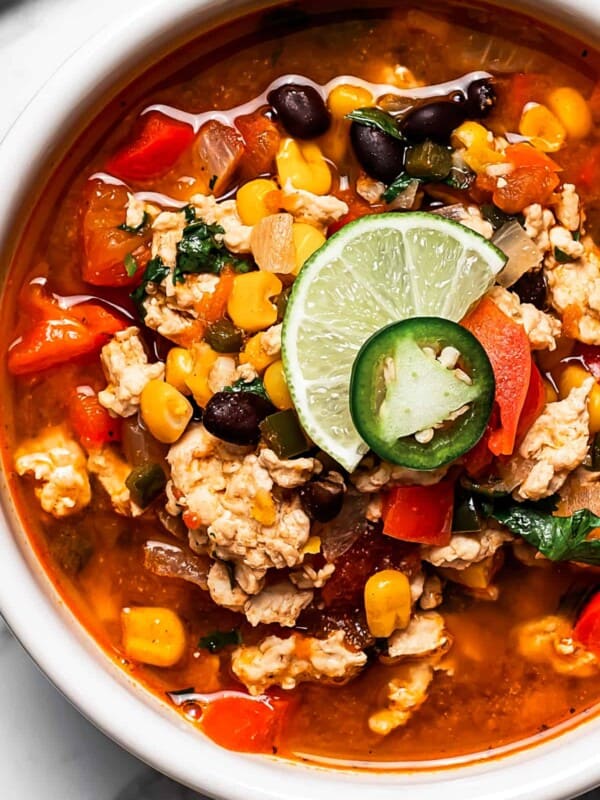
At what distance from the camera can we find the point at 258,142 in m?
3.41

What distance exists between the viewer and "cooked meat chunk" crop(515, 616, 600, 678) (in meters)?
3.49

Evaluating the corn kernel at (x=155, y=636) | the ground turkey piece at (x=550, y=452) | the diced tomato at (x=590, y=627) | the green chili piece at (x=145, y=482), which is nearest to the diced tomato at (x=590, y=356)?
the ground turkey piece at (x=550, y=452)

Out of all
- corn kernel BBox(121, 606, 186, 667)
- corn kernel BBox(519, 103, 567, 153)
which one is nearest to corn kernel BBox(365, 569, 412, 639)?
corn kernel BBox(121, 606, 186, 667)

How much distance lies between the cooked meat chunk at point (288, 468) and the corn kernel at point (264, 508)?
5 cm

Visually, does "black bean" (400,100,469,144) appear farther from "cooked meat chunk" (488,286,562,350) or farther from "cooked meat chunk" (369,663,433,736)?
"cooked meat chunk" (369,663,433,736)

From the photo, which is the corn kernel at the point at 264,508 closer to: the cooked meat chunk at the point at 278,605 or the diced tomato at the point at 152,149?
the cooked meat chunk at the point at 278,605

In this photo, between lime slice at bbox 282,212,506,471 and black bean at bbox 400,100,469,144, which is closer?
lime slice at bbox 282,212,506,471

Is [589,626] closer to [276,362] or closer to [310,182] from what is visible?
[276,362]

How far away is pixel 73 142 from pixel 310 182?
0.66 meters

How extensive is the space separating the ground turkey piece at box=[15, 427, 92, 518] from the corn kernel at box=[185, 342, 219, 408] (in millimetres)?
426

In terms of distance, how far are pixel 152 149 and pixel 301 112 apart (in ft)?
1.43

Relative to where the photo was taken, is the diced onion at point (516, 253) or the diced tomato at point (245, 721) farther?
the diced tomato at point (245, 721)

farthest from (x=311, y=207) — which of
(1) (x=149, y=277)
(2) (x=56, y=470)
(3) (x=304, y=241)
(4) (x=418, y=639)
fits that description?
(4) (x=418, y=639)

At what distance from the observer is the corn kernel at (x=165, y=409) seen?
3.25 meters
